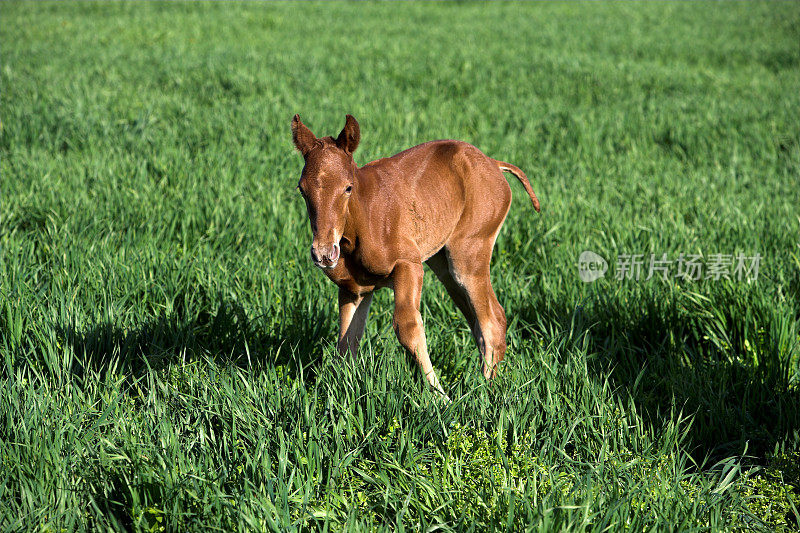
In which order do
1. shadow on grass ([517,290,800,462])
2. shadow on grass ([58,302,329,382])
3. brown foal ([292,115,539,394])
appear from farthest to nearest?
shadow on grass ([58,302,329,382]), shadow on grass ([517,290,800,462]), brown foal ([292,115,539,394])

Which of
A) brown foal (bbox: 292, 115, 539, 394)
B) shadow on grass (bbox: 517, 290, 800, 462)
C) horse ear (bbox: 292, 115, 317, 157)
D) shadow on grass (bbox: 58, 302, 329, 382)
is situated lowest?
shadow on grass (bbox: 517, 290, 800, 462)

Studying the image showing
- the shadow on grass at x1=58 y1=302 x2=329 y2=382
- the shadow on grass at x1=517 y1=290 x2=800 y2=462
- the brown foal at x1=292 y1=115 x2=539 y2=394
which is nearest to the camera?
the brown foal at x1=292 y1=115 x2=539 y2=394

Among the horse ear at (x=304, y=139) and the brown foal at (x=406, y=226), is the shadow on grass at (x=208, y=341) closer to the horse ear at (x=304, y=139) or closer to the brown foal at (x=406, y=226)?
the brown foal at (x=406, y=226)

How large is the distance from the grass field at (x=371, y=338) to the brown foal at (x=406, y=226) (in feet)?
0.89

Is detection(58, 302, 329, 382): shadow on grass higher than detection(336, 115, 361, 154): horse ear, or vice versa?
detection(336, 115, 361, 154): horse ear

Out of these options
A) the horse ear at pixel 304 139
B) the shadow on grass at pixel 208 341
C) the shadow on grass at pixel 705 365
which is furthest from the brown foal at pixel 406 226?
the shadow on grass at pixel 705 365

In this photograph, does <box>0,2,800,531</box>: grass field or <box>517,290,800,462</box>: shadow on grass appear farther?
<box>517,290,800,462</box>: shadow on grass

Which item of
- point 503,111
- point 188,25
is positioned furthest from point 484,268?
point 188,25

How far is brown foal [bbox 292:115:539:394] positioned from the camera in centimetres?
213

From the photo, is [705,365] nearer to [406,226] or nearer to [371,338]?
[371,338]

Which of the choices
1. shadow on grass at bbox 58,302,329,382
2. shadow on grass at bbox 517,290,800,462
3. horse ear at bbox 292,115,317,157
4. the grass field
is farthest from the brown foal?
shadow on grass at bbox 517,290,800,462

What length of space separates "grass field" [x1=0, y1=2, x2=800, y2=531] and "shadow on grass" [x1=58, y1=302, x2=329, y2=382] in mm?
17

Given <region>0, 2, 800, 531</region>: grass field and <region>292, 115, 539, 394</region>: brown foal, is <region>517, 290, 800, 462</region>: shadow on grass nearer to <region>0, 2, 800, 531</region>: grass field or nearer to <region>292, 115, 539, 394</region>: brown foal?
<region>0, 2, 800, 531</region>: grass field

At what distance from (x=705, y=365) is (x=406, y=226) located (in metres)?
1.86
